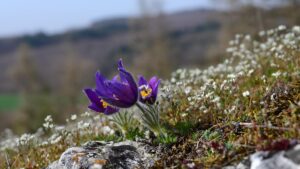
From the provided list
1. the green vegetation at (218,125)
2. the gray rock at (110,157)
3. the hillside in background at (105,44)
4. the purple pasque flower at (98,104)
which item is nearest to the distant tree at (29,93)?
the hillside in background at (105,44)

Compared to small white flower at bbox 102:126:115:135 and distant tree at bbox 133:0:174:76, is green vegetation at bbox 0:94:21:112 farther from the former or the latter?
small white flower at bbox 102:126:115:135

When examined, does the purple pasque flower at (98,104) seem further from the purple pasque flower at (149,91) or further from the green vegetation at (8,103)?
the green vegetation at (8,103)

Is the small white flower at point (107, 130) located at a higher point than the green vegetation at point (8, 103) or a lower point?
lower

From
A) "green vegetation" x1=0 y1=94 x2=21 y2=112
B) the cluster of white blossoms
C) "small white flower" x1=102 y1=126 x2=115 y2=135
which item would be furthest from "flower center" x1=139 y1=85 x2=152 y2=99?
"green vegetation" x1=0 y1=94 x2=21 y2=112

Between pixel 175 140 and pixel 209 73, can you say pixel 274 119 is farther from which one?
pixel 209 73

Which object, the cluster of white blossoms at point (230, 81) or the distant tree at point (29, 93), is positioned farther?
the distant tree at point (29, 93)

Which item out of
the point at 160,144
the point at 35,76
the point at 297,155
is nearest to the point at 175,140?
the point at 160,144

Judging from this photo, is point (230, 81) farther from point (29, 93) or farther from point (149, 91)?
point (29, 93)
